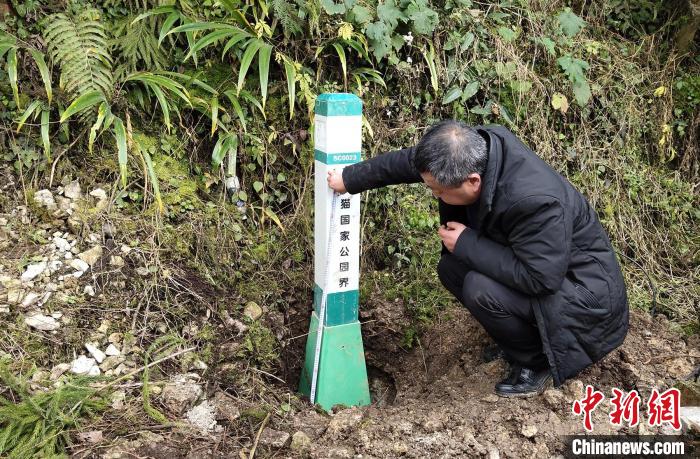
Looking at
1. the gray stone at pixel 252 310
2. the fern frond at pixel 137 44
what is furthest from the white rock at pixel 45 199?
the gray stone at pixel 252 310

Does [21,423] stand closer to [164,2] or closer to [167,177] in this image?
[167,177]

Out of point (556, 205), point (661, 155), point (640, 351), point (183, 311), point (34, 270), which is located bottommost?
point (640, 351)

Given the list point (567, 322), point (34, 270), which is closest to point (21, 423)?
point (34, 270)

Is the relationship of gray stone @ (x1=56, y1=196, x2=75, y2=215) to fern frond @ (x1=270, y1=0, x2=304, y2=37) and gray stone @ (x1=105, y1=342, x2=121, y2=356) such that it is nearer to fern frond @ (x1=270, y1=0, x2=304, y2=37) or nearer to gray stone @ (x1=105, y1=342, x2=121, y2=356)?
gray stone @ (x1=105, y1=342, x2=121, y2=356)

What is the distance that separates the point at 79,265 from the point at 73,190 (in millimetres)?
479

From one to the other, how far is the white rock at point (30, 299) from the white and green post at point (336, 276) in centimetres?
130

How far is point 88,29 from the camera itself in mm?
2963

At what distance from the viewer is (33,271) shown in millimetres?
2582

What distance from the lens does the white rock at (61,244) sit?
8.91 feet

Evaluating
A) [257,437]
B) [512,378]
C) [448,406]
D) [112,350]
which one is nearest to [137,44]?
[112,350]

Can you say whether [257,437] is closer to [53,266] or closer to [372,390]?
[372,390]

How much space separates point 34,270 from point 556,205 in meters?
2.34

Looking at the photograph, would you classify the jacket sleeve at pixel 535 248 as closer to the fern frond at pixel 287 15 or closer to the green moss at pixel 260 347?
the green moss at pixel 260 347

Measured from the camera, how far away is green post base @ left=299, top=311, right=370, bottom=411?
9.21ft
